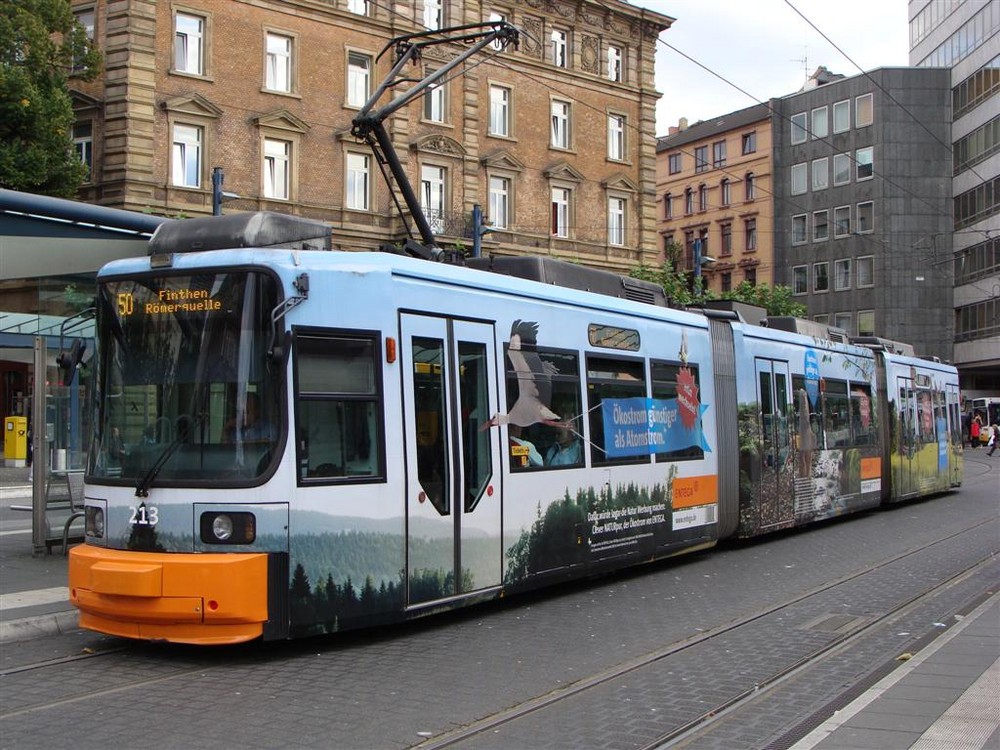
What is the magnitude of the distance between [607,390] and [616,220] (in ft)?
131

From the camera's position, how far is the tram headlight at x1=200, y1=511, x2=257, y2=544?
7742 mm

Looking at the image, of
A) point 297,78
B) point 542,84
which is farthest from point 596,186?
point 297,78

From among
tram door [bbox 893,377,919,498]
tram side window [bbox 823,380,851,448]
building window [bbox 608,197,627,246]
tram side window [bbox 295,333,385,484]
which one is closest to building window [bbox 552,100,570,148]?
building window [bbox 608,197,627,246]

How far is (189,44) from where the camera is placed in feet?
122

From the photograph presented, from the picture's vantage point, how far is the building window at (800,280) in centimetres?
7338

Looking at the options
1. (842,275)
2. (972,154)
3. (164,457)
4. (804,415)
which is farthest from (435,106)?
(164,457)

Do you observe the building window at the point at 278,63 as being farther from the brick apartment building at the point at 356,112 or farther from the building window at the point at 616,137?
the building window at the point at 616,137

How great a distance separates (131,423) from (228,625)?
1.63 m

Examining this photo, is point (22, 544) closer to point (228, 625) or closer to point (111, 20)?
point (228, 625)

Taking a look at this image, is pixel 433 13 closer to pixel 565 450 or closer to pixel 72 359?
pixel 565 450

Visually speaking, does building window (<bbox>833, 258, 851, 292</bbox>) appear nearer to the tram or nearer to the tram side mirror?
the tram

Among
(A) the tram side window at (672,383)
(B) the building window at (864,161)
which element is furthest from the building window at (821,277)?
(A) the tram side window at (672,383)

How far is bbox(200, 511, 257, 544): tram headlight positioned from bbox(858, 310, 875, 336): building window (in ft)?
213

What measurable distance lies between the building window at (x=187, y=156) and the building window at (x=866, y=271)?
44.4 meters
